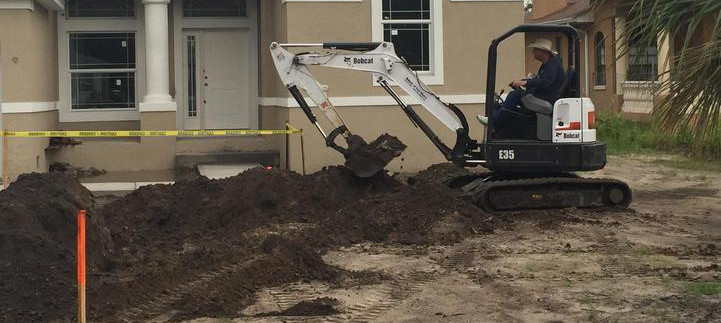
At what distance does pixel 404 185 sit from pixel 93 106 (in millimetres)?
8386

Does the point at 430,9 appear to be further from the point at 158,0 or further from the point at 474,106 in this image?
the point at 158,0

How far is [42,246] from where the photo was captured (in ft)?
27.5

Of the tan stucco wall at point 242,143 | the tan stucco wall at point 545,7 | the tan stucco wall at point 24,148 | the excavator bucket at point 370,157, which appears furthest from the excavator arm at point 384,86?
the tan stucco wall at point 545,7

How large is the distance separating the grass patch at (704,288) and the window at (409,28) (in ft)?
32.3

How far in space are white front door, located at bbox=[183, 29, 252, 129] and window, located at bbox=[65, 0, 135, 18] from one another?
1215mm

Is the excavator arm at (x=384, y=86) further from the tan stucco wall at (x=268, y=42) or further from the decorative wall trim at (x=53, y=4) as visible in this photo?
the decorative wall trim at (x=53, y=4)

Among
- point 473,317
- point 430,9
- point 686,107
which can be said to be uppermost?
point 430,9

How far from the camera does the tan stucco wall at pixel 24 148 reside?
645 inches

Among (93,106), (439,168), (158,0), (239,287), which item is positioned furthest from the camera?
(93,106)

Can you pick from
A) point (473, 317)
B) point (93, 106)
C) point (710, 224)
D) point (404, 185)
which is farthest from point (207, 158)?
point (473, 317)

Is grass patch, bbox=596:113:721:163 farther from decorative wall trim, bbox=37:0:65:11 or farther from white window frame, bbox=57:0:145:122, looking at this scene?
decorative wall trim, bbox=37:0:65:11

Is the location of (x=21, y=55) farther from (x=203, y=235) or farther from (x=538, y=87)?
(x=538, y=87)

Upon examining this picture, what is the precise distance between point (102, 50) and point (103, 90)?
78cm

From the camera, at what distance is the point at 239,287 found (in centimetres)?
850
